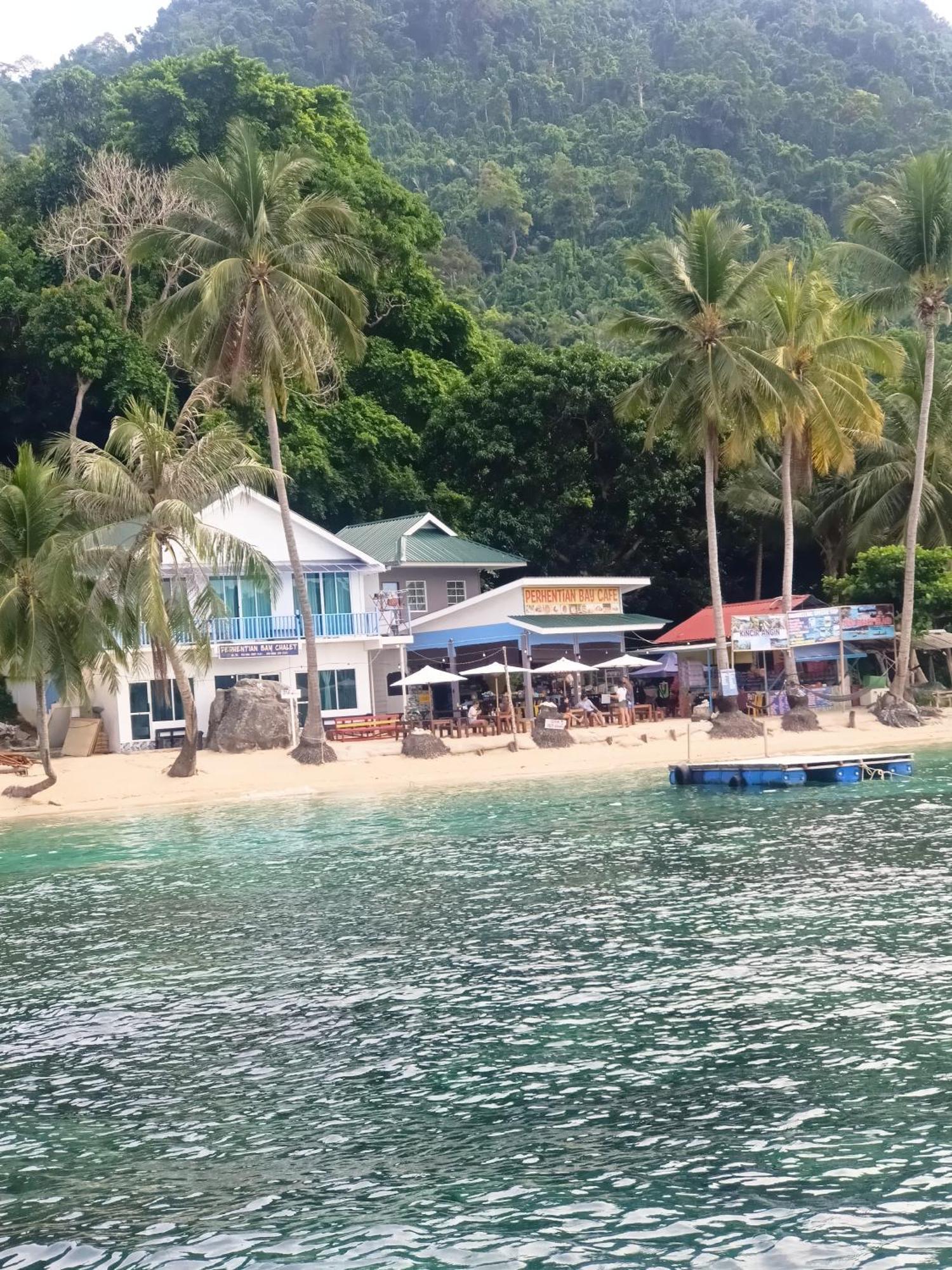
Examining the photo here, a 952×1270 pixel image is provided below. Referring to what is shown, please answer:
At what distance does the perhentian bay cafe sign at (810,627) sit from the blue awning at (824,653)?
1.90 m

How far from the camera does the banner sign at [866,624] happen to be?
1526 inches

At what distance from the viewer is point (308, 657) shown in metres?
33.7

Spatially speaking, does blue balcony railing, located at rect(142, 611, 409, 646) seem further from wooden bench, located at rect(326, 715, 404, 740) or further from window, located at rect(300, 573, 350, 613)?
wooden bench, located at rect(326, 715, 404, 740)

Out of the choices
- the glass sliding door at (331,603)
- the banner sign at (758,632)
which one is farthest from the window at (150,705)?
the banner sign at (758,632)

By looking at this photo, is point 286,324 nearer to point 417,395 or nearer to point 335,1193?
point 417,395

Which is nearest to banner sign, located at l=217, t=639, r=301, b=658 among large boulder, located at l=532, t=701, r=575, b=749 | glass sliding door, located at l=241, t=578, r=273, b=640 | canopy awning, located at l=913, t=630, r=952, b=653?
glass sliding door, located at l=241, t=578, r=273, b=640

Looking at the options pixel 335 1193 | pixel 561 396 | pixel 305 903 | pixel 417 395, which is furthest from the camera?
pixel 417 395

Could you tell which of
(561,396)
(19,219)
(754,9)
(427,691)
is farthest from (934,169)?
(754,9)

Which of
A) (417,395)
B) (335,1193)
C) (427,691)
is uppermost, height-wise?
(417,395)

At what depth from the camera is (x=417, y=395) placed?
50781 millimetres

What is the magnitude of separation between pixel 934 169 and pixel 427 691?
2026 cm

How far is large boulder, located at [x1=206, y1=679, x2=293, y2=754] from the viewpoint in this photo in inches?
1344

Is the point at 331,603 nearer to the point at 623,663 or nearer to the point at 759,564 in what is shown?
the point at 623,663

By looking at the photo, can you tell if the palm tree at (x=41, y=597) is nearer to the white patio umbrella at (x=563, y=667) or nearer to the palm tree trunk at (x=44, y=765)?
the palm tree trunk at (x=44, y=765)
